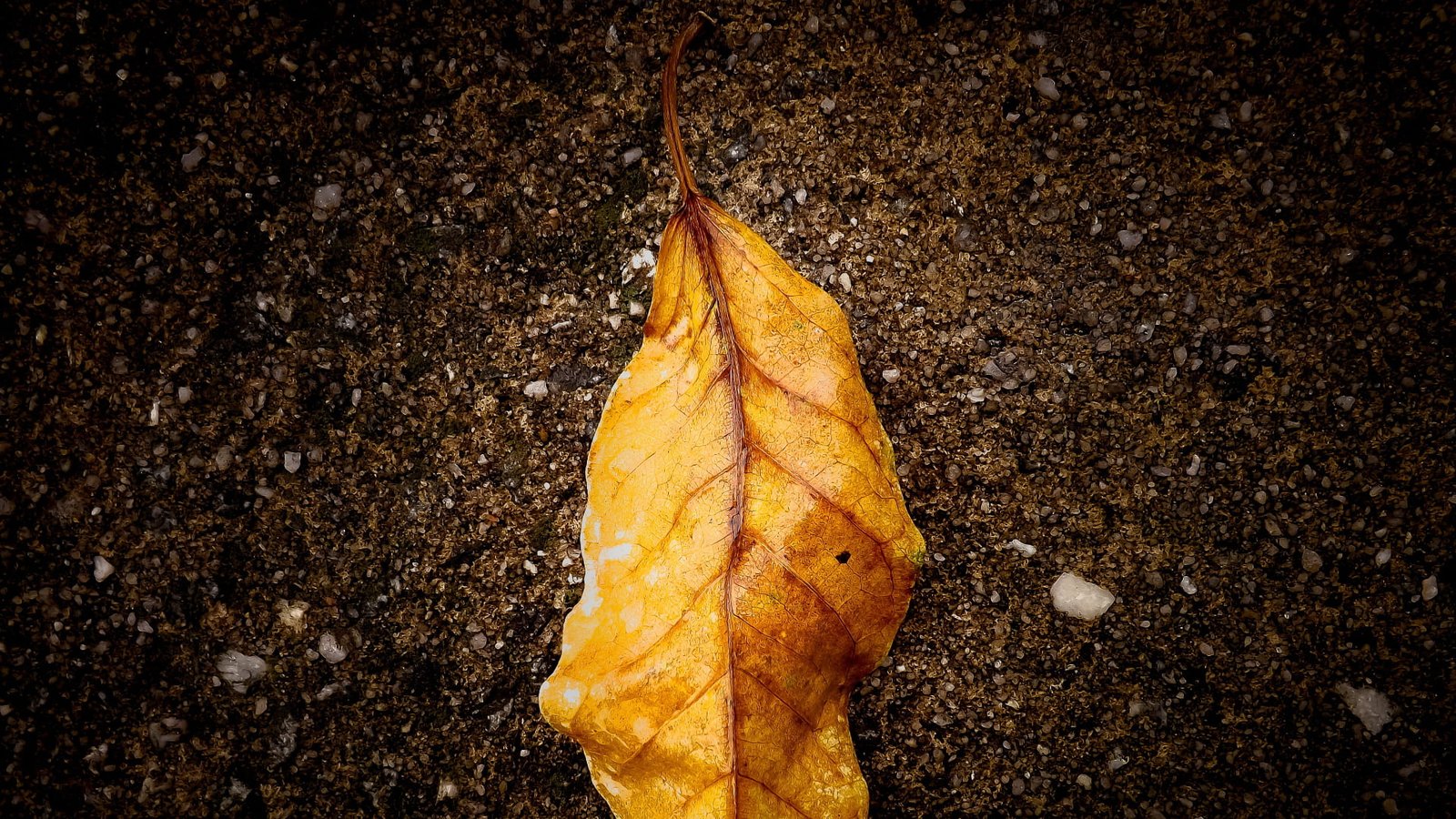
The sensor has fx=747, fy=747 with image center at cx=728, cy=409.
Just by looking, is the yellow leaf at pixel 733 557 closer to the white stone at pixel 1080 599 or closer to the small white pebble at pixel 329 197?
the white stone at pixel 1080 599

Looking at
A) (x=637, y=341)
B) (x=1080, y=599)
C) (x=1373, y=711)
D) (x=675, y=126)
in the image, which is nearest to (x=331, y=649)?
(x=637, y=341)

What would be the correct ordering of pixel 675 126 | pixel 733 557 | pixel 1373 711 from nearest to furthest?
pixel 733 557 < pixel 675 126 < pixel 1373 711

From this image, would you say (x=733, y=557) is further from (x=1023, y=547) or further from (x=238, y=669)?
(x=238, y=669)

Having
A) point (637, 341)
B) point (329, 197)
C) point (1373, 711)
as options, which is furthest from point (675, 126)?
point (1373, 711)

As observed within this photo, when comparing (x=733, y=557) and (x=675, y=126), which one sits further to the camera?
(x=675, y=126)

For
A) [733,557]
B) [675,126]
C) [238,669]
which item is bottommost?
[238,669]

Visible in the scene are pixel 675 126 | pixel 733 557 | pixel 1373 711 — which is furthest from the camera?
pixel 1373 711

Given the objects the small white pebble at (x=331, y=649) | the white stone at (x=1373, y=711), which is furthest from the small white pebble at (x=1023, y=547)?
the small white pebble at (x=331, y=649)

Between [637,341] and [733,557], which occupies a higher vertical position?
[733,557]
